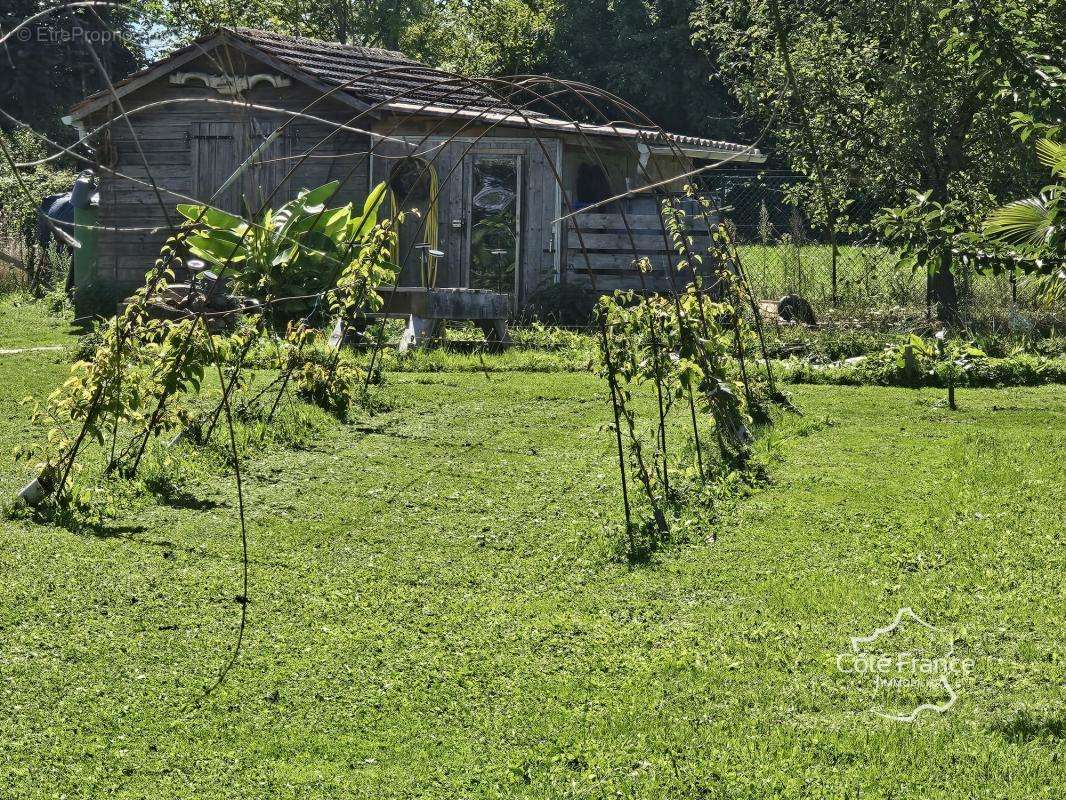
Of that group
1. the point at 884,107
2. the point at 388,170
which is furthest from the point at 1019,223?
the point at 388,170

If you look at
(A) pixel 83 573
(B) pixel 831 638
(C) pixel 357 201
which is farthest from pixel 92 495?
(C) pixel 357 201

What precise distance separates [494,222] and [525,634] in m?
13.0

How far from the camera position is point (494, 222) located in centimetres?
1733

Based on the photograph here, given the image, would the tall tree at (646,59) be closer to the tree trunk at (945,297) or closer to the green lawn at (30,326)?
the green lawn at (30,326)

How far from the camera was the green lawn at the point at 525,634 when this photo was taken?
11.9 ft

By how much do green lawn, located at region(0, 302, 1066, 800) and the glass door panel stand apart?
9.66 m

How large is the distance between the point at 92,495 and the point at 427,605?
2405 mm

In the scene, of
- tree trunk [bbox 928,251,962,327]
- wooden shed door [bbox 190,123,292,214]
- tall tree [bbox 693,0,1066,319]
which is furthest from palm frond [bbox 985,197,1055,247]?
wooden shed door [bbox 190,123,292,214]

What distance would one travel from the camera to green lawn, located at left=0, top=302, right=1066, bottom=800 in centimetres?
361

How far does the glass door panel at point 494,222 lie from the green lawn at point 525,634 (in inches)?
380

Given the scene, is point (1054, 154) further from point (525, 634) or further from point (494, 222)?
point (494, 222)

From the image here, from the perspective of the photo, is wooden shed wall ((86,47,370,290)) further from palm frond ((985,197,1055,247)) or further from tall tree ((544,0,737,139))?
tall tree ((544,0,737,139))

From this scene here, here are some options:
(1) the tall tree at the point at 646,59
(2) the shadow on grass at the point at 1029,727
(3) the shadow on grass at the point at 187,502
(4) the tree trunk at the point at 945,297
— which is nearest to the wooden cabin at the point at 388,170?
(4) the tree trunk at the point at 945,297

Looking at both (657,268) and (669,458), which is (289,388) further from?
(657,268)
